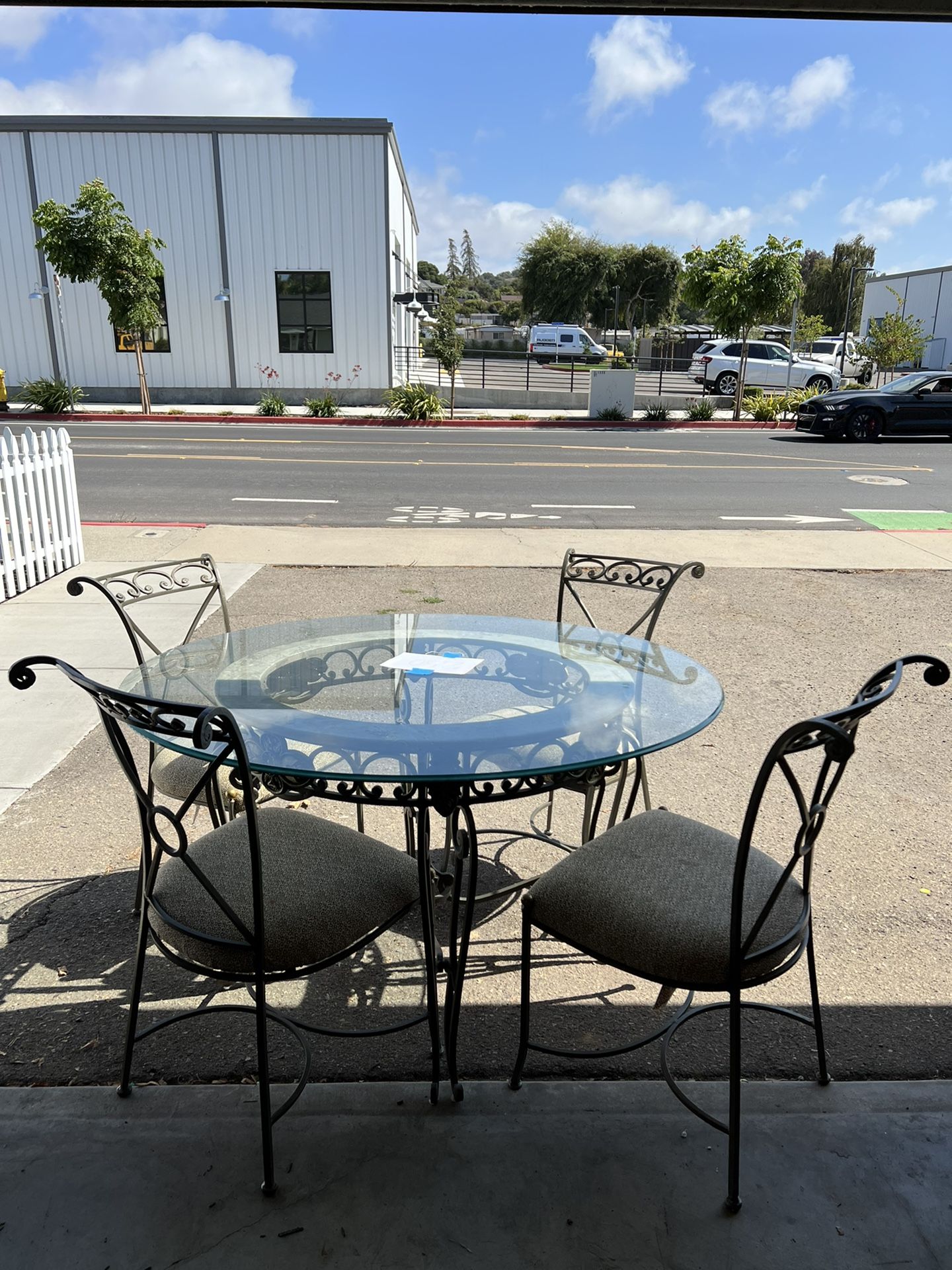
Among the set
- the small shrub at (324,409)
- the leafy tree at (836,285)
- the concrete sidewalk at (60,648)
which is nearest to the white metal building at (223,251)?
the small shrub at (324,409)

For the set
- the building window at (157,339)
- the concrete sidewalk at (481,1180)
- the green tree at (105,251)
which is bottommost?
the concrete sidewalk at (481,1180)

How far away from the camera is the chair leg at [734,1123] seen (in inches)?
80.8

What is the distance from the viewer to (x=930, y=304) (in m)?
54.8

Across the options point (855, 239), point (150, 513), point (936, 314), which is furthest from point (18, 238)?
point (855, 239)

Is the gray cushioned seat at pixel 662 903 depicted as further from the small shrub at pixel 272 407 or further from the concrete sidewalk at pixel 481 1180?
the small shrub at pixel 272 407

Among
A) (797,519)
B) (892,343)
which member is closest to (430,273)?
(892,343)

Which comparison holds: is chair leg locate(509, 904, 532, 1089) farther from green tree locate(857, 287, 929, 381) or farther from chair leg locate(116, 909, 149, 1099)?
green tree locate(857, 287, 929, 381)

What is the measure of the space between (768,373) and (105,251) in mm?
20110

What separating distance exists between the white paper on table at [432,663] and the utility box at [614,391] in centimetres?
2354

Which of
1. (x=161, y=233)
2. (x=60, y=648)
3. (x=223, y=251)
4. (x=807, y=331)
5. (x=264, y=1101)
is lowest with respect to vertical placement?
(x=60, y=648)

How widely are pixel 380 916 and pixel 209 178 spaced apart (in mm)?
29755

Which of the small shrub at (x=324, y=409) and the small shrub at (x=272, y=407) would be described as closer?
the small shrub at (x=272, y=407)

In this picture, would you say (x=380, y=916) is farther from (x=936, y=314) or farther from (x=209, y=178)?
(x=936, y=314)

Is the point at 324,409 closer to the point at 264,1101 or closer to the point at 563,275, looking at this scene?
the point at 264,1101
